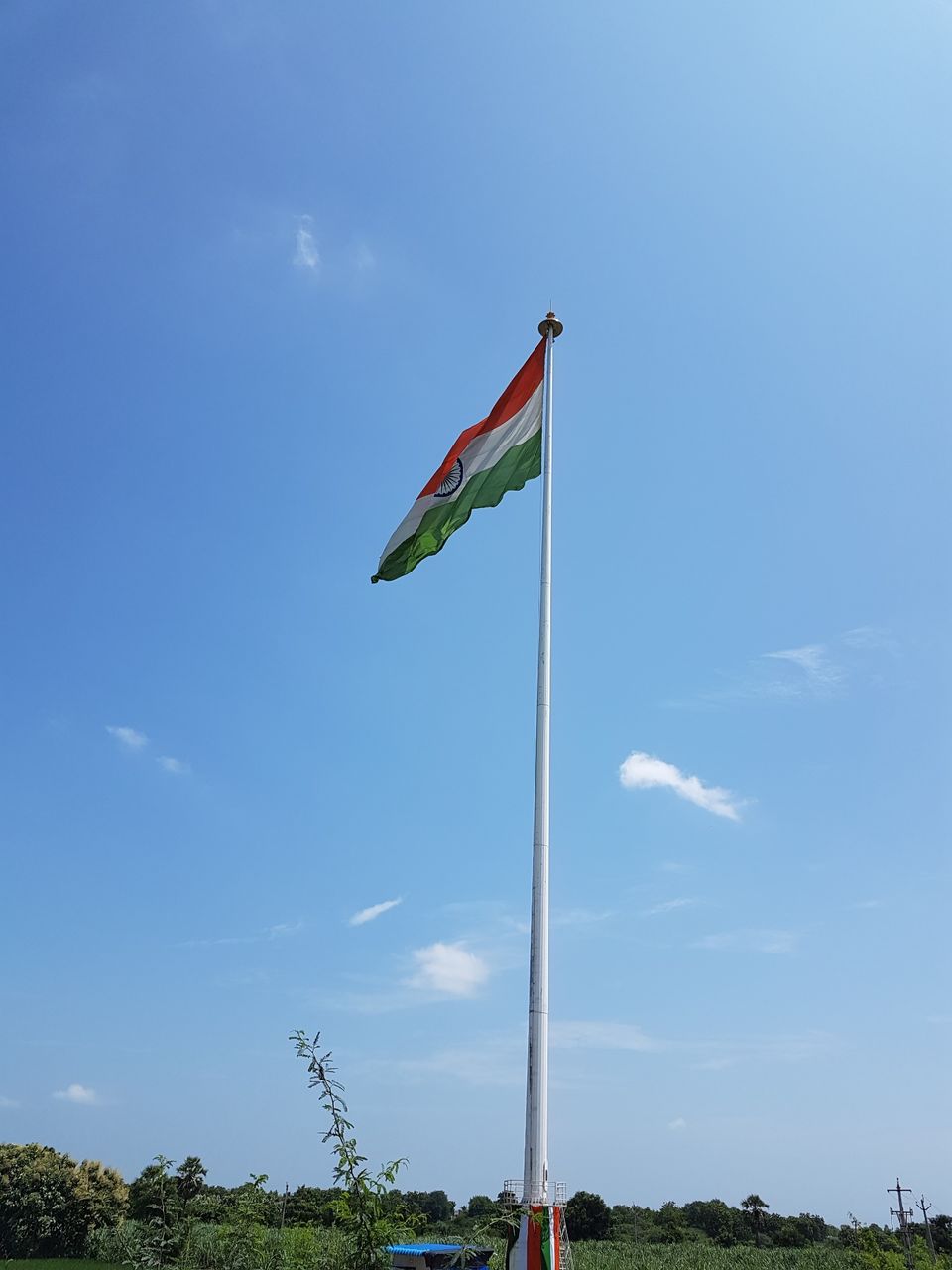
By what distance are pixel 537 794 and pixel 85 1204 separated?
57.7m

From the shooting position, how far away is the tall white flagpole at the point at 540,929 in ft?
28.6

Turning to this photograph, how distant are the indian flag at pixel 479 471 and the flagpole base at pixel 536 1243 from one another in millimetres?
8855

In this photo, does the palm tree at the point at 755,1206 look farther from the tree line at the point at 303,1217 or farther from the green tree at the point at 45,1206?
the green tree at the point at 45,1206

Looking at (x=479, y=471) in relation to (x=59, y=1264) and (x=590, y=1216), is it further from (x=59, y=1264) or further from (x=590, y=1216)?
(x=590, y=1216)

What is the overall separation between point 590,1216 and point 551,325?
68.3 metres

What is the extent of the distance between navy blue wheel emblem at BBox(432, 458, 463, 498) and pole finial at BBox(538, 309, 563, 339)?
2386 mm

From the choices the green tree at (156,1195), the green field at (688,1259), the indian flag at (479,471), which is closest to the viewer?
the green tree at (156,1195)

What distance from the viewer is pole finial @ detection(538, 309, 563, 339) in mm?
14055

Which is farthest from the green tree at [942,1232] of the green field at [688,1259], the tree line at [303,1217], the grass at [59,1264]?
the grass at [59,1264]

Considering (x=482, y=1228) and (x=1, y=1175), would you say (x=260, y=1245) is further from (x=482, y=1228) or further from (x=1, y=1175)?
(x=1, y=1175)

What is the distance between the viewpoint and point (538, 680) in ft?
37.7

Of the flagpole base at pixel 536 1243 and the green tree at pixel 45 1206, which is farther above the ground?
the flagpole base at pixel 536 1243

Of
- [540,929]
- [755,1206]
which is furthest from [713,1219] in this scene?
[540,929]

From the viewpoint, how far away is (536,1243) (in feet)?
26.4
